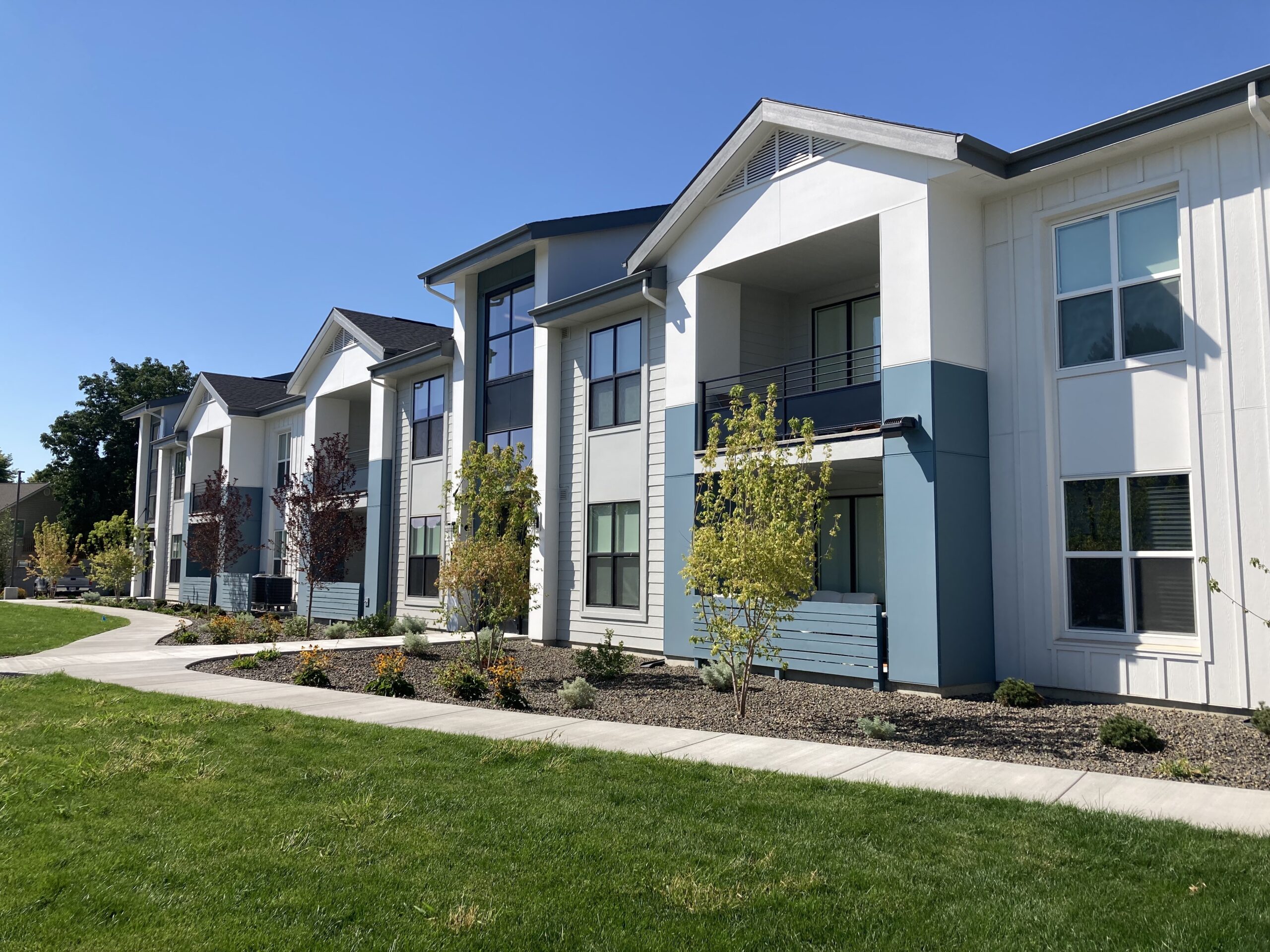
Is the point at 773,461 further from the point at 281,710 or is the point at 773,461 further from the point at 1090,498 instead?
the point at 281,710

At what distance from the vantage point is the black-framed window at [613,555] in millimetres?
18016

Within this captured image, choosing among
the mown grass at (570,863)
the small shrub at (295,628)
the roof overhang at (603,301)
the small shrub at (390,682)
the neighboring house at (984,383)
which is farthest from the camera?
the small shrub at (295,628)

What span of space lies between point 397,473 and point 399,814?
20.3 m

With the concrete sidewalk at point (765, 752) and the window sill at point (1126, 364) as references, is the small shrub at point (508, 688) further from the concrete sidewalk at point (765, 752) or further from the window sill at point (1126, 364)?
the window sill at point (1126, 364)

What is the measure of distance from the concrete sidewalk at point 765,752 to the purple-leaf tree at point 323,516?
9.05m

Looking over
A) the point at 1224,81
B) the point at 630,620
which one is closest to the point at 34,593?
the point at 630,620

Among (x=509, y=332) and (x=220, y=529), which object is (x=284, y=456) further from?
(x=509, y=332)

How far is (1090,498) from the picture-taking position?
1206 centimetres

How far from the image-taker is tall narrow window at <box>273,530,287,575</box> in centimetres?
3078

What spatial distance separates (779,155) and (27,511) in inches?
2736

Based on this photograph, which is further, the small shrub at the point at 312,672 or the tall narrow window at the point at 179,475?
the tall narrow window at the point at 179,475

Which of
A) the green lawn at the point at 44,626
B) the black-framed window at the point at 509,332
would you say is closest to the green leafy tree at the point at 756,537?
the black-framed window at the point at 509,332

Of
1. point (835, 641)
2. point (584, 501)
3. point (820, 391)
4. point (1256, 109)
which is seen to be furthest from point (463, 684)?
point (1256, 109)

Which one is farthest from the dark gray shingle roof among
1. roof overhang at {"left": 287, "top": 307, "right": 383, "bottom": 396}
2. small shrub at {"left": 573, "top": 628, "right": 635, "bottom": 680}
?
small shrub at {"left": 573, "top": 628, "right": 635, "bottom": 680}
